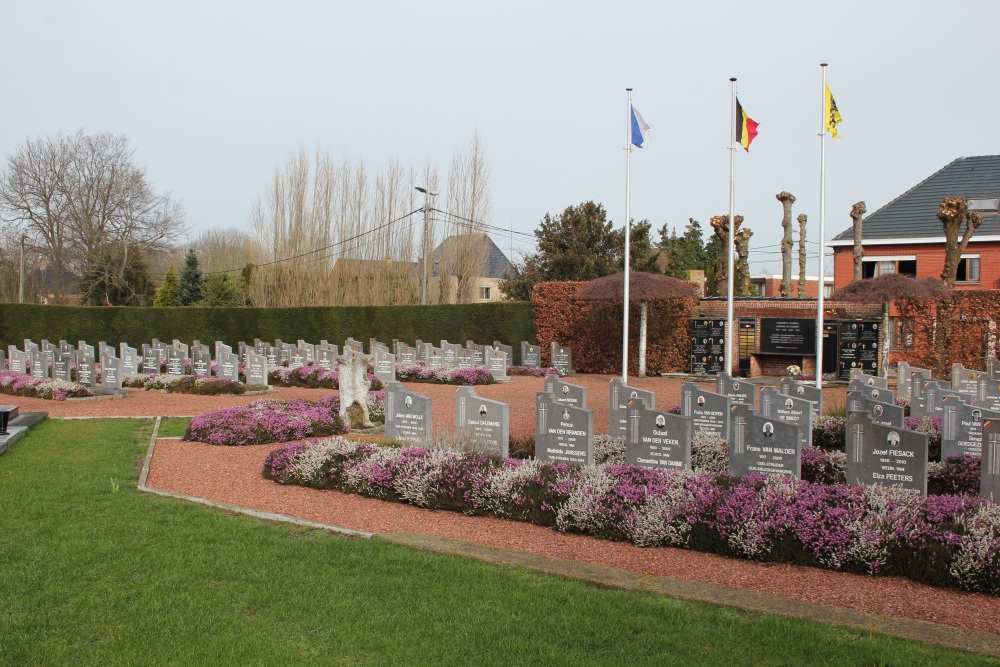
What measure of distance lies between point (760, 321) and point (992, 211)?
1568 cm

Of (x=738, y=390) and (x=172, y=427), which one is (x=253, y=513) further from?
(x=738, y=390)

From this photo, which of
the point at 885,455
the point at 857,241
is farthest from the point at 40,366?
the point at 857,241

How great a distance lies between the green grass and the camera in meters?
13.2

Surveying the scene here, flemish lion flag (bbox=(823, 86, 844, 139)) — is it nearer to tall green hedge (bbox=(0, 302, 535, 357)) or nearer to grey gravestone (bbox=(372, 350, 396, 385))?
grey gravestone (bbox=(372, 350, 396, 385))

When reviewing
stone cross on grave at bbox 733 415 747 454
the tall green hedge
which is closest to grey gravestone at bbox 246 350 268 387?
the tall green hedge

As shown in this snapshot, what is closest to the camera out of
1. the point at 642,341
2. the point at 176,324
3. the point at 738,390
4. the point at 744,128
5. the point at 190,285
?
the point at 738,390

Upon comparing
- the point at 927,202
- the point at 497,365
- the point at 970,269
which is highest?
the point at 927,202

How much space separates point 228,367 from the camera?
21.5 meters

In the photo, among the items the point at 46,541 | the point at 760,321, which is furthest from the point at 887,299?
the point at 46,541

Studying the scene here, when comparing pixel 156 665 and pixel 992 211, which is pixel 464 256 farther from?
pixel 156 665

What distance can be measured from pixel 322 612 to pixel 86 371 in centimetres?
1779

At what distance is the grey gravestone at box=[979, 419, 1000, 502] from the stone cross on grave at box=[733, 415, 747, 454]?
2.16 metres

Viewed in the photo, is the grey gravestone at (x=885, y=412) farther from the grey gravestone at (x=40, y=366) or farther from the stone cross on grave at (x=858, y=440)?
the grey gravestone at (x=40, y=366)

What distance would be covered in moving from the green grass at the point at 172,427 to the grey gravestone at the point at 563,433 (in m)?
6.32
